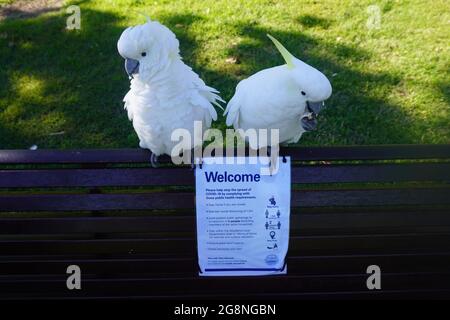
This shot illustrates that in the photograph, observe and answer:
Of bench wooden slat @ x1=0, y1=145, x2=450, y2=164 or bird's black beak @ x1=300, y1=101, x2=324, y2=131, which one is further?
bench wooden slat @ x1=0, y1=145, x2=450, y2=164

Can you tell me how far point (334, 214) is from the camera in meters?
1.60

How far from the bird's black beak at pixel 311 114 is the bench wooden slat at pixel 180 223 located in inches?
12.3

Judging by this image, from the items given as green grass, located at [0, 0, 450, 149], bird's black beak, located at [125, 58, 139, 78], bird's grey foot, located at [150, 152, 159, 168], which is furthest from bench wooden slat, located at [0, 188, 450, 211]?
Answer: green grass, located at [0, 0, 450, 149]

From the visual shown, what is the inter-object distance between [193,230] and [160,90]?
47 cm

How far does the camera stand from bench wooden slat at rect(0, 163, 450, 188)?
156 cm

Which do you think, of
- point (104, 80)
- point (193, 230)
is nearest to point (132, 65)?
point (193, 230)

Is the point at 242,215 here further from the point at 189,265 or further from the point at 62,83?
the point at 62,83

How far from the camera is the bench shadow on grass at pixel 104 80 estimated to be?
9.00 feet

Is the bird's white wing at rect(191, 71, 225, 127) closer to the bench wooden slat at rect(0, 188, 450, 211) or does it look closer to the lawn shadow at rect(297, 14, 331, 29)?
the bench wooden slat at rect(0, 188, 450, 211)

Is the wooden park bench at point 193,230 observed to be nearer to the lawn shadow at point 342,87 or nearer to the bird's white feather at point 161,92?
the bird's white feather at point 161,92

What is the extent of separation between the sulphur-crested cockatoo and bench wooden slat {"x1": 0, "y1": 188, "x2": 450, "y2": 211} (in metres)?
0.23

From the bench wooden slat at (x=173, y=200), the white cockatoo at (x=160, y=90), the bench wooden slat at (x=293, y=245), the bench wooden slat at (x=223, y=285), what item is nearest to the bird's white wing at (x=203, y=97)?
the white cockatoo at (x=160, y=90)
